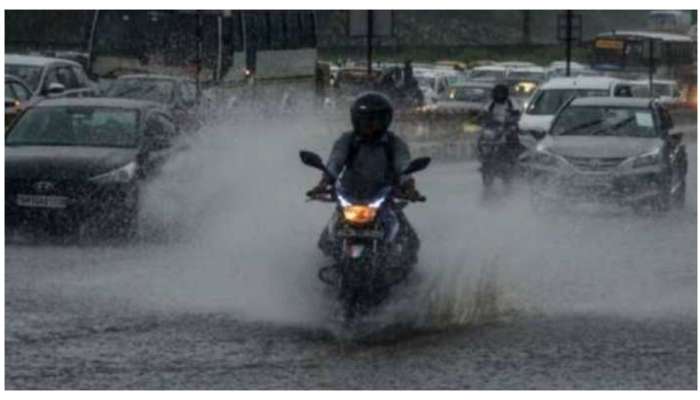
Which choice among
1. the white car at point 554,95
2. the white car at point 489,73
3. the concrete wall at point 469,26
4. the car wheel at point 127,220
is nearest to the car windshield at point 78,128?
the car wheel at point 127,220

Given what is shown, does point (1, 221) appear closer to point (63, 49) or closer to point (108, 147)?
point (108, 147)

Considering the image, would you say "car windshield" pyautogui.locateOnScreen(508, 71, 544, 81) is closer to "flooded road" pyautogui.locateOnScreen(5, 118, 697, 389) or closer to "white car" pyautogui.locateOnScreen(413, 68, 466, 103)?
"white car" pyautogui.locateOnScreen(413, 68, 466, 103)

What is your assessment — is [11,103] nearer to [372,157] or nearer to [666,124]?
[666,124]

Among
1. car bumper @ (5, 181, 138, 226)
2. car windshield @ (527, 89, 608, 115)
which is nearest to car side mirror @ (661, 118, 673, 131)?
car bumper @ (5, 181, 138, 226)

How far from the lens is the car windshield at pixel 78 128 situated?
70.7ft

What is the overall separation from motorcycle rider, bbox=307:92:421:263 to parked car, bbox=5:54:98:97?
23.2 m

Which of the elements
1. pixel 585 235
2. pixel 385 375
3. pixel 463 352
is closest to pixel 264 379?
pixel 385 375

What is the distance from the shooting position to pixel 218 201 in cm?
2178

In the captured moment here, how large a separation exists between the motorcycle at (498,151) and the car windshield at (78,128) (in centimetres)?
612

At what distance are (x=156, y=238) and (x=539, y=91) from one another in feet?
58.6

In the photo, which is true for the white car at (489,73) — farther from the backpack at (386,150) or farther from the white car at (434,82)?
the backpack at (386,150)

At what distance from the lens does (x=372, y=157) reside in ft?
44.7

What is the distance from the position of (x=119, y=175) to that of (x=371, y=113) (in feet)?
23.7

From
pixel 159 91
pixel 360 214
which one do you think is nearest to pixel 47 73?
pixel 159 91
